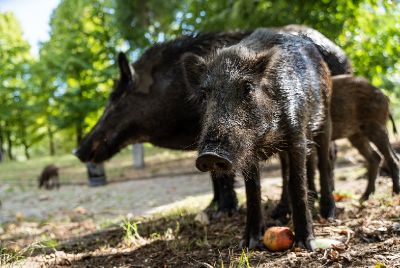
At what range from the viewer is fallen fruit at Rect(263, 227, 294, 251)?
346cm

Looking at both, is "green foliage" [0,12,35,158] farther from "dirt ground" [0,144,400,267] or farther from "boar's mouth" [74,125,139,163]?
"boar's mouth" [74,125,139,163]

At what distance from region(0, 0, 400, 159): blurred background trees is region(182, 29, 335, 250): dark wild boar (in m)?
4.26

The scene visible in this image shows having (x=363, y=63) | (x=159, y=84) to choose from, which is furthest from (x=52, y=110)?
(x=159, y=84)

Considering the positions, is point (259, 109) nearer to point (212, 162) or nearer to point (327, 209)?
point (212, 162)

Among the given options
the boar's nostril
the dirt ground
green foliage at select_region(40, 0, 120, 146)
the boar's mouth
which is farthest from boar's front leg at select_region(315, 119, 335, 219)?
green foliage at select_region(40, 0, 120, 146)

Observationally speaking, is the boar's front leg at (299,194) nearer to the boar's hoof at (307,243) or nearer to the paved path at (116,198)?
the boar's hoof at (307,243)

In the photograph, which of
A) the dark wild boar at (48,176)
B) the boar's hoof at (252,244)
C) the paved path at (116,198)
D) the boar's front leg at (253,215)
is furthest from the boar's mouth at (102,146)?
the dark wild boar at (48,176)

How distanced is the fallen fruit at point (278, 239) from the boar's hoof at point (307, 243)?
0.06 m

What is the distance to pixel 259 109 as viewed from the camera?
3.26 m

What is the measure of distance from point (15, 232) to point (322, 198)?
4.02 m

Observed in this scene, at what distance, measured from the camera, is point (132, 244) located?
4.32 meters

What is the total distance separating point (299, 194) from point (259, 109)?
2.77 feet

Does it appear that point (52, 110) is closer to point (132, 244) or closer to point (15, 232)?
point (15, 232)

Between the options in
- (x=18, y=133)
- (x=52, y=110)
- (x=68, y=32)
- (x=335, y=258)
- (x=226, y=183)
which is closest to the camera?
(x=335, y=258)
